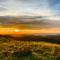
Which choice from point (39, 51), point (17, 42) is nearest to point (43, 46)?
point (39, 51)

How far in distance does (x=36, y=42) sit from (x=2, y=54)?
0.57m

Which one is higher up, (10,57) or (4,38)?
(4,38)

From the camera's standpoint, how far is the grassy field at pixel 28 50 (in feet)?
13.6

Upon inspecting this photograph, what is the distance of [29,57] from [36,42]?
0.87 feet

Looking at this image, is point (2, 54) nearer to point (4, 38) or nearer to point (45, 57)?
point (4, 38)

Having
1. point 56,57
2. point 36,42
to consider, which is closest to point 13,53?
point 36,42

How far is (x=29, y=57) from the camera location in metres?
4.18

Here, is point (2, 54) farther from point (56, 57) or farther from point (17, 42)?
point (56, 57)

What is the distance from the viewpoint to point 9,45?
4.20 meters

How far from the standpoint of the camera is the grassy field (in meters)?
4.14

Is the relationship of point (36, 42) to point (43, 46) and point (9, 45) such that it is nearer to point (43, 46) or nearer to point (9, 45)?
point (43, 46)

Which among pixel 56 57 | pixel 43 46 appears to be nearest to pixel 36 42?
pixel 43 46

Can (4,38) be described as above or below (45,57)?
above

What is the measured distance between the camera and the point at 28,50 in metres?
4.23
